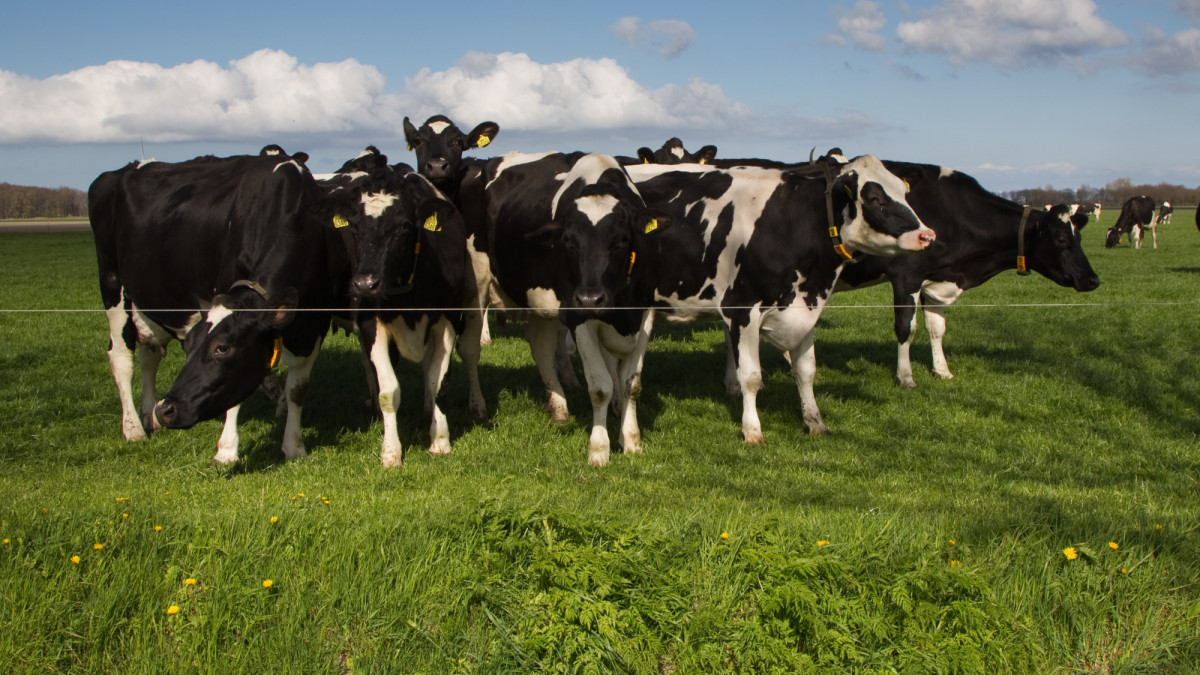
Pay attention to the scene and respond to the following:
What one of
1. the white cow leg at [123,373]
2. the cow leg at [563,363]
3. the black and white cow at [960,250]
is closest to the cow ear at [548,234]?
the cow leg at [563,363]

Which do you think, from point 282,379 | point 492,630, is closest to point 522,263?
point 282,379

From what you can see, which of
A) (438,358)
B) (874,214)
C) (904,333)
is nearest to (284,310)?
(438,358)

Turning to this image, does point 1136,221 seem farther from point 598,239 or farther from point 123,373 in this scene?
point 123,373

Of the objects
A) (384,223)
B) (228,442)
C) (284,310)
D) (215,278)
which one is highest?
(384,223)

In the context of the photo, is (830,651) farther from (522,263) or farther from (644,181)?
(644,181)

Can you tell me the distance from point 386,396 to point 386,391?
0.05 meters

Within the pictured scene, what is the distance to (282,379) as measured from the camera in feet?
37.9

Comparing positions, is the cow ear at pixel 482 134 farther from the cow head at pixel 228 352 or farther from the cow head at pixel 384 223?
the cow head at pixel 228 352

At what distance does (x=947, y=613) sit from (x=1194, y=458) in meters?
4.25

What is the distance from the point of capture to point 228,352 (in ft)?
24.1

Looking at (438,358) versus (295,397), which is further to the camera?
(438,358)

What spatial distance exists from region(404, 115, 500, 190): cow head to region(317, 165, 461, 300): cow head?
6.28ft

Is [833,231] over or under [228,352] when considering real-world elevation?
over

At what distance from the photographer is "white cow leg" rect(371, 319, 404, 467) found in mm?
8008
